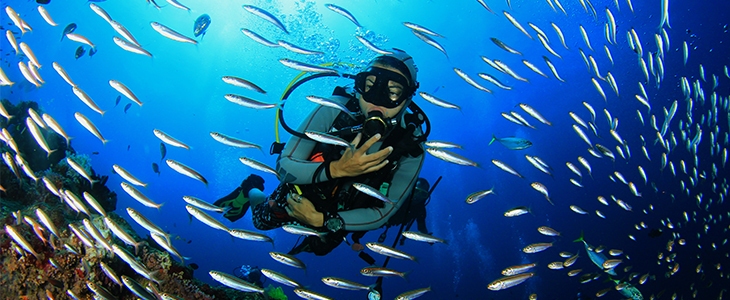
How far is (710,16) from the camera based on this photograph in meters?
23.7

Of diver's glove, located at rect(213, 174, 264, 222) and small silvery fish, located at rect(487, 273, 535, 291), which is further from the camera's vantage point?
diver's glove, located at rect(213, 174, 264, 222)

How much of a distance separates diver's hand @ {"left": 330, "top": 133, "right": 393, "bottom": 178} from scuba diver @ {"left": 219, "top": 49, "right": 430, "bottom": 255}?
77mm

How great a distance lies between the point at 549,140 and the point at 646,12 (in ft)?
70.6

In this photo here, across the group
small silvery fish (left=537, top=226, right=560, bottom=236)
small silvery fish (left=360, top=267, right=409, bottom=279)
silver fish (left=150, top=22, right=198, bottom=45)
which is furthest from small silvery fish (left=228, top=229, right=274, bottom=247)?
small silvery fish (left=537, top=226, right=560, bottom=236)

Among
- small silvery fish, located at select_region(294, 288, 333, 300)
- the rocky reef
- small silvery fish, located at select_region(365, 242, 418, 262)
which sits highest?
small silvery fish, located at select_region(365, 242, 418, 262)

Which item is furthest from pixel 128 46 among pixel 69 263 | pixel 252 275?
pixel 252 275

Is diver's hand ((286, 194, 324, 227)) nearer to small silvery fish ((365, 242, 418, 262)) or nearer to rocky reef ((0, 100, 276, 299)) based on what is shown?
small silvery fish ((365, 242, 418, 262))

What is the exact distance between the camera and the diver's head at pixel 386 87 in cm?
359

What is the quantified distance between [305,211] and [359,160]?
41.2 inches

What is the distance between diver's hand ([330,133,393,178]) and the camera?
9.20ft

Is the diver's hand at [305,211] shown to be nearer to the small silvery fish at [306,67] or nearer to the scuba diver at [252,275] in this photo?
the small silvery fish at [306,67]

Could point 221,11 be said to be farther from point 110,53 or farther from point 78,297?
point 78,297

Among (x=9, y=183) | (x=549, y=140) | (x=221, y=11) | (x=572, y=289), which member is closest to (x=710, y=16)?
(x=549, y=140)

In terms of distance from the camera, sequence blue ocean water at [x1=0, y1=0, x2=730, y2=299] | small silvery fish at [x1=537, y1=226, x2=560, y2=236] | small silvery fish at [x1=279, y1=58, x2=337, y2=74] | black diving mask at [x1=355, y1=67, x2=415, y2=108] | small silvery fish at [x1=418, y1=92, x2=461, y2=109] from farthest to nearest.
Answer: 1. blue ocean water at [x1=0, y1=0, x2=730, y2=299]
2. small silvery fish at [x1=537, y1=226, x2=560, y2=236]
3. small silvery fish at [x1=418, y1=92, x2=461, y2=109]
4. small silvery fish at [x1=279, y1=58, x2=337, y2=74]
5. black diving mask at [x1=355, y1=67, x2=415, y2=108]
